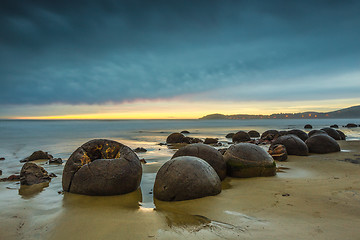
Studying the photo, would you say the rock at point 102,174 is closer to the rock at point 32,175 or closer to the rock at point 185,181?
the rock at point 185,181

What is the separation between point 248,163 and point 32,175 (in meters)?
6.49

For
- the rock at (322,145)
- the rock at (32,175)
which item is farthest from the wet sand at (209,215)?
the rock at (322,145)

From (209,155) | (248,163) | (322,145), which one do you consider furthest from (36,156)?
(322,145)

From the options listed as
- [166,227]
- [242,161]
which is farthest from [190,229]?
[242,161]

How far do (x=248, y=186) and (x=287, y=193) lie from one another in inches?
39.6

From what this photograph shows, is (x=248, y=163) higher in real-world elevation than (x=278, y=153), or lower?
higher

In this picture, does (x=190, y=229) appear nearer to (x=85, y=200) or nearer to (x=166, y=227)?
(x=166, y=227)

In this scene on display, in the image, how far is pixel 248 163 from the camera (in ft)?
23.2

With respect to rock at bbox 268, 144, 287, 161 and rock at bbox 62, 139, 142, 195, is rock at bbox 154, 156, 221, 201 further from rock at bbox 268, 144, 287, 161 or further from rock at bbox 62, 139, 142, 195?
rock at bbox 268, 144, 287, 161

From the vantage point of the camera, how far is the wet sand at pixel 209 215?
3.47 m

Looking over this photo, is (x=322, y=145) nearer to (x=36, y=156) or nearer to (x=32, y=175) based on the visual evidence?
(x=32, y=175)

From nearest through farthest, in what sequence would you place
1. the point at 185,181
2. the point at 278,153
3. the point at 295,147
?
the point at 185,181 < the point at 278,153 < the point at 295,147

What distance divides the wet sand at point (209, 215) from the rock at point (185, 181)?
0.19 metres

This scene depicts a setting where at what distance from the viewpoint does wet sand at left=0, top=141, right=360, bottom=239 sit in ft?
11.4
